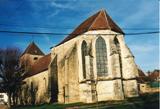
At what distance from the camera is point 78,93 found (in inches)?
1393

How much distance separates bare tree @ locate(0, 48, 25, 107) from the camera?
42469mm

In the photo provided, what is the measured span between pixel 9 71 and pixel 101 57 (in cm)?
1565

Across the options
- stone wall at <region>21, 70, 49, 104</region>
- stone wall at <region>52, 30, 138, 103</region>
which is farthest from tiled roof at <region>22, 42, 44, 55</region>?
stone wall at <region>52, 30, 138, 103</region>

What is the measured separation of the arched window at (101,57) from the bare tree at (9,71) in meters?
15.0

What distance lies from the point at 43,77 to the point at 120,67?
15.1 metres

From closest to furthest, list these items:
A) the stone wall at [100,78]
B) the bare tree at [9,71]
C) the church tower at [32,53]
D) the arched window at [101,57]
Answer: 1. the stone wall at [100,78]
2. the arched window at [101,57]
3. the bare tree at [9,71]
4. the church tower at [32,53]

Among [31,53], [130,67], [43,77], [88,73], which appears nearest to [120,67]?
[130,67]

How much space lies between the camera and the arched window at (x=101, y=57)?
34.3 m

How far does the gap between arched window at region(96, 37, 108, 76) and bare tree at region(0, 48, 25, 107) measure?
14982 mm

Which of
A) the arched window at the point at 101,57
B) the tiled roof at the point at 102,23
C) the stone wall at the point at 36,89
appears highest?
the tiled roof at the point at 102,23

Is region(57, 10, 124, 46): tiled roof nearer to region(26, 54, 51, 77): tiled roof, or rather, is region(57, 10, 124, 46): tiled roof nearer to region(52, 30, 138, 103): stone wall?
region(52, 30, 138, 103): stone wall

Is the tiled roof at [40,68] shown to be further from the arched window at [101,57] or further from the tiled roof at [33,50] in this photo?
the arched window at [101,57]

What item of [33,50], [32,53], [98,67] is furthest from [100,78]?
[33,50]

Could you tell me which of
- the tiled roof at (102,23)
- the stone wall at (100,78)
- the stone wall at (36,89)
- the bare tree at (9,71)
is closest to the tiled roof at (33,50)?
the stone wall at (36,89)
